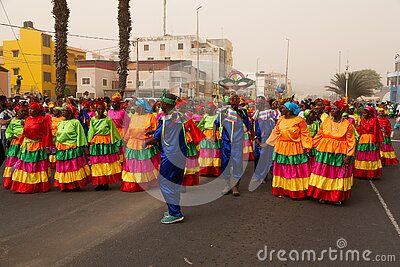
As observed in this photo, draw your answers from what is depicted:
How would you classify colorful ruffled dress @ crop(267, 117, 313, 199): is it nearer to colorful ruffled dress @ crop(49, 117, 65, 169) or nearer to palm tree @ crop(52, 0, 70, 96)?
colorful ruffled dress @ crop(49, 117, 65, 169)

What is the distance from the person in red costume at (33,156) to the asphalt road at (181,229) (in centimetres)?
27

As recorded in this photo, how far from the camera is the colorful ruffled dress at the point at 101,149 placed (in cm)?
757

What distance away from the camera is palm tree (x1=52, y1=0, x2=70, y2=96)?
1595 centimetres

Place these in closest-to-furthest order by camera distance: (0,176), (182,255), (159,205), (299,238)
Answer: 1. (182,255)
2. (299,238)
3. (159,205)
4. (0,176)

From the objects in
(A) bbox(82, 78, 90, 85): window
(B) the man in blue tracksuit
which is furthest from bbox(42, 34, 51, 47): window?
(B) the man in blue tracksuit

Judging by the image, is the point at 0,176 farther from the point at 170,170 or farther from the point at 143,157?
the point at 170,170

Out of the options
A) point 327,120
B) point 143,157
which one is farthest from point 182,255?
point 327,120

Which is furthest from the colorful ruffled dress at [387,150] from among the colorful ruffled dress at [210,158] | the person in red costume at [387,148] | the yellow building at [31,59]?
the yellow building at [31,59]

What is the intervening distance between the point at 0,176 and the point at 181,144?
545 centimetres

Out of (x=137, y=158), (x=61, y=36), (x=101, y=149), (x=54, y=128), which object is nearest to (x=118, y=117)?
(x=54, y=128)

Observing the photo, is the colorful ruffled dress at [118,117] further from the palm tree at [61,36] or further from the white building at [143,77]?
the white building at [143,77]

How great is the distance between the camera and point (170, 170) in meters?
5.62

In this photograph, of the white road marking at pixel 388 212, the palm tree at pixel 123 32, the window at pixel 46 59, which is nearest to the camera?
the white road marking at pixel 388 212

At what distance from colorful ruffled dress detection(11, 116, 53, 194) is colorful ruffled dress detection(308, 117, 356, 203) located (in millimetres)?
4947
